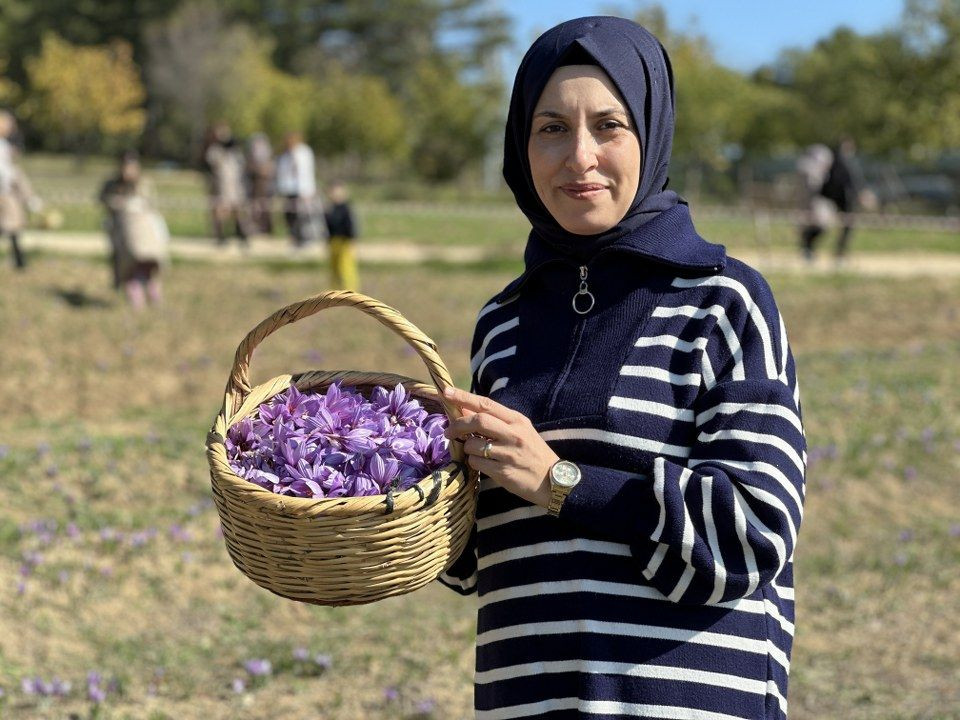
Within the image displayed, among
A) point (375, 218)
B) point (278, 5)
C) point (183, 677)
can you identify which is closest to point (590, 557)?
point (183, 677)

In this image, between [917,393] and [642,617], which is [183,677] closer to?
[642,617]

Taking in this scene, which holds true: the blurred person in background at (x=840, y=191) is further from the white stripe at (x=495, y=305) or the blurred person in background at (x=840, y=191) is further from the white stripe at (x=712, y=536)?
the white stripe at (x=712, y=536)

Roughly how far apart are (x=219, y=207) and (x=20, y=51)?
130 ft

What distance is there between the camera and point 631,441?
181 centimetres

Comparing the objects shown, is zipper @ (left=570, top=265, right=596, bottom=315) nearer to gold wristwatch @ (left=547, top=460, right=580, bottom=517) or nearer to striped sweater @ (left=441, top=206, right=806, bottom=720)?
striped sweater @ (left=441, top=206, right=806, bottom=720)

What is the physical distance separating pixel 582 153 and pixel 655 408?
16.5 inches

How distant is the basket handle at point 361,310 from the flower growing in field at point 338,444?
0.07 m

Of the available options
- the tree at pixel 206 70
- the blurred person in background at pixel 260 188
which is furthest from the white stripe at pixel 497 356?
the tree at pixel 206 70

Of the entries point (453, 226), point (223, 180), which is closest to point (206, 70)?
point (453, 226)

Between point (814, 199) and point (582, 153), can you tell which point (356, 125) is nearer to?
point (814, 199)

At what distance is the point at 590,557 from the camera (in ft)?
6.01

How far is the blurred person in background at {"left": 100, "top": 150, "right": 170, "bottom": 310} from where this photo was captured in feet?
36.1

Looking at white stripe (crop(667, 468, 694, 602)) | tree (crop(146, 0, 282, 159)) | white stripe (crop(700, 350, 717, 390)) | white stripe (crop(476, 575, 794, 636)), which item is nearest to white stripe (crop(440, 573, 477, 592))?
white stripe (crop(476, 575, 794, 636))

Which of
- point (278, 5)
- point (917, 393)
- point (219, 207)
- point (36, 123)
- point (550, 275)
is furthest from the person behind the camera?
point (278, 5)
